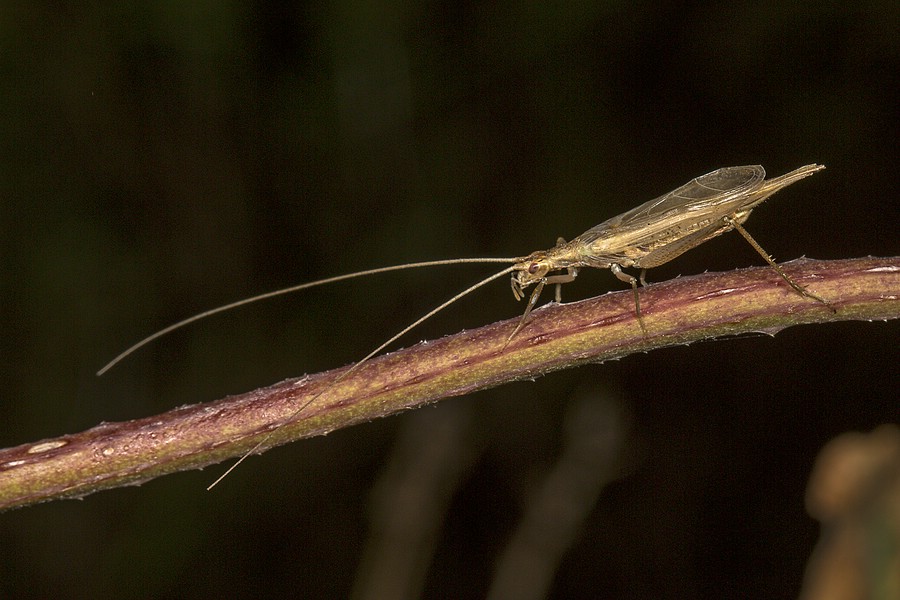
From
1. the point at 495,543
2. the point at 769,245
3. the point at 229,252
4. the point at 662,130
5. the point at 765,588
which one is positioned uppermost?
the point at 662,130

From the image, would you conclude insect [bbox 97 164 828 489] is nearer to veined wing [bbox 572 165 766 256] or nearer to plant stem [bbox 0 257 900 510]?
veined wing [bbox 572 165 766 256]

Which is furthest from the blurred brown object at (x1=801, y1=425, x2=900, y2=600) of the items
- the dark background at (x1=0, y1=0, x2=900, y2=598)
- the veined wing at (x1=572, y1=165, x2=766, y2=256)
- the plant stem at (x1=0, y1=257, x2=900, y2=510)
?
the dark background at (x1=0, y1=0, x2=900, y2=598)

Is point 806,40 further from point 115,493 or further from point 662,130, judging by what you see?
point 115,493

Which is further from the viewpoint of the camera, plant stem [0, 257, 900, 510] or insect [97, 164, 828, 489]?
insect [97, 164, 828, 489]

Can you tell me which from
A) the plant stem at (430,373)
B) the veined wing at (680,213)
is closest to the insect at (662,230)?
the veined wing at (680,213)

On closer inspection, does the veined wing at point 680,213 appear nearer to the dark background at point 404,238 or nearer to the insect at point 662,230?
the insect at point 662,230

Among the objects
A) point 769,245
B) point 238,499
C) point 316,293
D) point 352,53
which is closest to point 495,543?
point 238,499

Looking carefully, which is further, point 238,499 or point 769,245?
point 769,245
